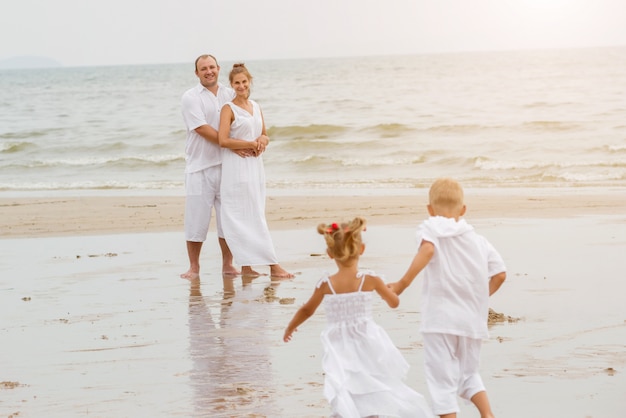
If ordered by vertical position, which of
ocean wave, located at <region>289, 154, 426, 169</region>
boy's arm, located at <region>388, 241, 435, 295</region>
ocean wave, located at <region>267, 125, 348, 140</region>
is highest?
boy's arm, located at <region>388, 241, 435, 295</region>

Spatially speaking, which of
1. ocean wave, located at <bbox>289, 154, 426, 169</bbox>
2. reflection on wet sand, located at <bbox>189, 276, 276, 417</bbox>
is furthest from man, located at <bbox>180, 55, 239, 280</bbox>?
ocean wave, located at <bbox>289, 154, 426, 169</bbox>

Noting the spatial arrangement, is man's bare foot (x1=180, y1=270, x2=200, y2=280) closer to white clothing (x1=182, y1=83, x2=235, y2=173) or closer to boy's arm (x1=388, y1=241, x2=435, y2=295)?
white clothing (x1=182, y1=83, x2=235, y2=173)

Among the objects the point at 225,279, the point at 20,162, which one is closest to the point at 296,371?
the point at 225,279

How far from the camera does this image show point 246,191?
841 centimetres

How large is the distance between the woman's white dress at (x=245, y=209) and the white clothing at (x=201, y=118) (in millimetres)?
207

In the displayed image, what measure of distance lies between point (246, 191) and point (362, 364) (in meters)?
4.41

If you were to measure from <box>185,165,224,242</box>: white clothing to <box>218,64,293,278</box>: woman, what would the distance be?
7.6 inches

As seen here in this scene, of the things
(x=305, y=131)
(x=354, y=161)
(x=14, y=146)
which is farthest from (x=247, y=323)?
(x=14, y=146)

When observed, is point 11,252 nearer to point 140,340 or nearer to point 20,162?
point 140,340

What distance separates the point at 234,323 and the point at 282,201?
26.9 ft

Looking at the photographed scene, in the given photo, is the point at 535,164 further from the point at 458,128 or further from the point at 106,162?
the point at 106,162

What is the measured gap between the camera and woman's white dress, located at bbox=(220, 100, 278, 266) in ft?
27.5

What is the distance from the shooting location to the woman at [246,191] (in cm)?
824

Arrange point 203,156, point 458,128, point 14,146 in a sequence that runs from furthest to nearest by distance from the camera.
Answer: point 14,146, point 458,128, point 203,156
